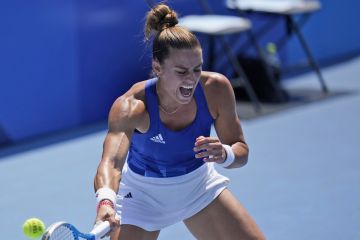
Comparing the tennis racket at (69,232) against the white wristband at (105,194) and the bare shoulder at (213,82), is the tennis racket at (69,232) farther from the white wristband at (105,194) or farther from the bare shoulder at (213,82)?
the bare shoulder at (213,82)

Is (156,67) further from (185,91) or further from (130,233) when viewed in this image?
(130,233)

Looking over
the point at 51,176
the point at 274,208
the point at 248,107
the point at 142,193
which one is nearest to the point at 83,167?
the point at 51,176

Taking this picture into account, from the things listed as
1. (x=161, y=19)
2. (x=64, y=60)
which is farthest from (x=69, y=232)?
(x=64, y=60)

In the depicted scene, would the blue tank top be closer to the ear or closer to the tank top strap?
the tank top strap

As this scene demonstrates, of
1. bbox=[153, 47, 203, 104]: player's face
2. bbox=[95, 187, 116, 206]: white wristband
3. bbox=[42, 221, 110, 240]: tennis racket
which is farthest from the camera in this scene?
bbox=[153, 47, 203, 104]: player's face

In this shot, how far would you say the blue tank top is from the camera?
12.0 ft

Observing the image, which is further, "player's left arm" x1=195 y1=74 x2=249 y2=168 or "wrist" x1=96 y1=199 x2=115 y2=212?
"player's left arm" x1=195 y1=74 x2=249 y2=168

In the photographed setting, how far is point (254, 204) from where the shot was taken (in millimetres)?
5582

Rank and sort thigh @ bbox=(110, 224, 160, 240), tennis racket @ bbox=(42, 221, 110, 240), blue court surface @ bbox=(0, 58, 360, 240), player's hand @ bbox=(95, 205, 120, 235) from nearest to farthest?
tennis racket @ bbox=(42, 221, 110, 240), player's hand @ bbox=(95, 205, 120, 235), thigh @ bbox=(110, 224, 160, 240), blue court surface @ bbox=(0, 58, 360, 240)

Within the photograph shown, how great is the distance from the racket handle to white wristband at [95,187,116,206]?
15cm

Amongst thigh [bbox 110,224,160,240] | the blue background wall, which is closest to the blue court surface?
the blue background wall

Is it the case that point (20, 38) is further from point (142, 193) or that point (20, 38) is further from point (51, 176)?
point (142, 193)

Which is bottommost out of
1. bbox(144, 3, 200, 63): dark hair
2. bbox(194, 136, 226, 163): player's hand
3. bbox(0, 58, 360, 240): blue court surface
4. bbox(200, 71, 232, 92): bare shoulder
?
bbox(0, 58, 360, 240): blue court surface

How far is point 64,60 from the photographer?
7527mm
